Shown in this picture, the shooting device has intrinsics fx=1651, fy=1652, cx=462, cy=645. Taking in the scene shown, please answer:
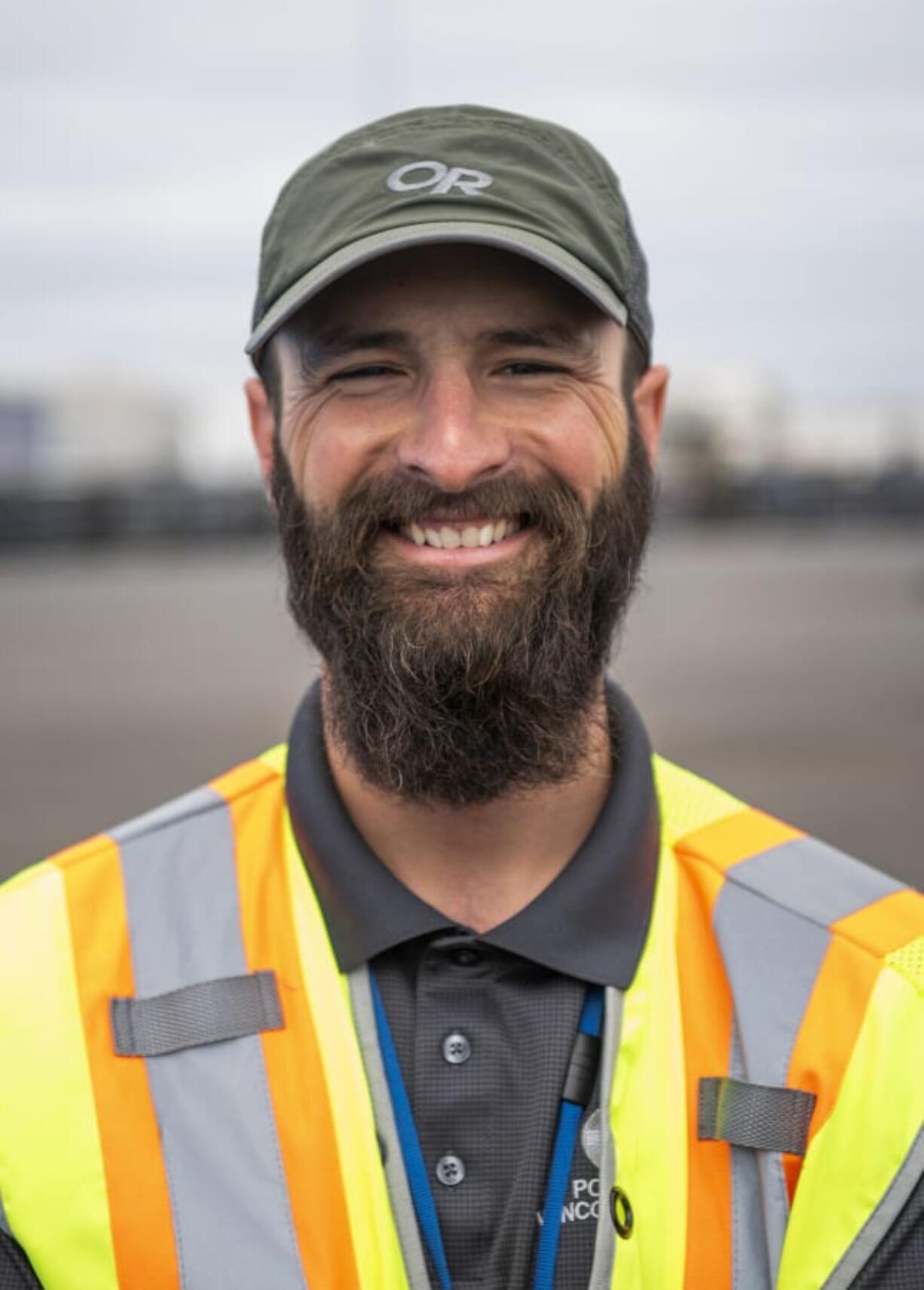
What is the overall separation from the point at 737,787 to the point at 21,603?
13582mm

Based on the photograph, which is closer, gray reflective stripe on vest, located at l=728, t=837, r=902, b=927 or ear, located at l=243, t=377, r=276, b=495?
gray reflective stripe on vest, located at l=728, t=837, r=902, b=927

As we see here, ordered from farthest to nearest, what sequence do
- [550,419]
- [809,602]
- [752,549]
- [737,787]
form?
[752,549] < [809,602] < [737,787] < [550,419]

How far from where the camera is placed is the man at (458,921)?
2102 millimetres

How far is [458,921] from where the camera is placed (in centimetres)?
240

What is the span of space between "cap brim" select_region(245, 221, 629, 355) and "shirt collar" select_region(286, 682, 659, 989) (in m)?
0.64

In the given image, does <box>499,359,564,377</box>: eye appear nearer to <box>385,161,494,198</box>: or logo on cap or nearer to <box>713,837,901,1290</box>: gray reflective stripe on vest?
<box>385,161,494,198</box>: or logo on cap

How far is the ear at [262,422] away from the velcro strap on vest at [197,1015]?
2.63ft

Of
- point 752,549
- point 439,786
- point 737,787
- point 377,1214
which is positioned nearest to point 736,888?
point 439,786

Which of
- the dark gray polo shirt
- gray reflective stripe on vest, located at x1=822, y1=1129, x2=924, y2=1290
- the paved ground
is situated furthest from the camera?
the paved ground

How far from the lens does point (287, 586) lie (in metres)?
2.59

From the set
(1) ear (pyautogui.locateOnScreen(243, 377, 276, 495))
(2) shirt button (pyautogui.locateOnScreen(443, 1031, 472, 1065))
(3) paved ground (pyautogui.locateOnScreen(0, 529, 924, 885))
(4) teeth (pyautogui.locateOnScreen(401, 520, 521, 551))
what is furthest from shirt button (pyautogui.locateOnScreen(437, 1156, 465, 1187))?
(3) paved ground (pyautogui.locateOnScreen(0, 529, 924, 885))

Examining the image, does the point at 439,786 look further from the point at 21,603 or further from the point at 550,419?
the point at 21,603

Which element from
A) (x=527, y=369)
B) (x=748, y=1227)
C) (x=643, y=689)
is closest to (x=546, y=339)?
(x=527, y=369)

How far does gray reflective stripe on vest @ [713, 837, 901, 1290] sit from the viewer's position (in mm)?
2115
